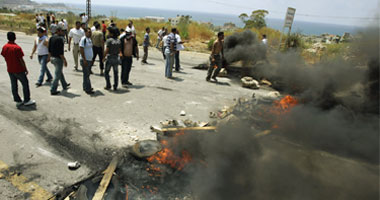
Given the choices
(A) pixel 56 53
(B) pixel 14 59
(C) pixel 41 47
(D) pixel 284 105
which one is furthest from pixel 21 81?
(D) pixel 284 105

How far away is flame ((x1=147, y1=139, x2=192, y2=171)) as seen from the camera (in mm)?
3751

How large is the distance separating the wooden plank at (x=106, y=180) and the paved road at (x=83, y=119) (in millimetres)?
271

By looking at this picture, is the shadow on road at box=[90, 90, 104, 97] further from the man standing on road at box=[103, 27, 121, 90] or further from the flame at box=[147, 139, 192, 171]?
the flame at box=[147, 139, 192, 171]

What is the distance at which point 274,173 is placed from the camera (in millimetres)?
3332

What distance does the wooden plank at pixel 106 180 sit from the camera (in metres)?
3.01

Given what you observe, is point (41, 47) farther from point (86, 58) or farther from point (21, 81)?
point (21, 81)

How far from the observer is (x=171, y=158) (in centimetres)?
385

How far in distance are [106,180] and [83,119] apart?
8.36 feet

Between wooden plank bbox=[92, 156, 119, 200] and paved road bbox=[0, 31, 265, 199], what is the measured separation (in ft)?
0.89

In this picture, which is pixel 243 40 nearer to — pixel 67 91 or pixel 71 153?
pixel 67 91

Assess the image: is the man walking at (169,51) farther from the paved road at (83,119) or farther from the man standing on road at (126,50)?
the man standing on road at (126,50)

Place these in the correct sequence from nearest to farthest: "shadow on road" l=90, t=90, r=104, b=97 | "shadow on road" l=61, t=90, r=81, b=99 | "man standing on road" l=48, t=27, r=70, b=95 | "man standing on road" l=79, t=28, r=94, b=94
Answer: "man standing on road" l=48, t=27, r=70, b=95
"shadow on road" l=61, t=90, r=81, b=99
"man standing on road" l=79, t=28, r=94, b=94
"shadow on road" l=90, t=90, r=104, b=97

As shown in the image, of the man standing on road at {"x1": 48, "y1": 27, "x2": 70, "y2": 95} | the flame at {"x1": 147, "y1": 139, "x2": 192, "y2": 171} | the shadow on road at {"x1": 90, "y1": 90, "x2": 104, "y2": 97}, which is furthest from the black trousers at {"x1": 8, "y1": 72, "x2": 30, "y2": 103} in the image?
the flame at {"x1": 147, "y1": 139, "x2": 192, "y2": 171}

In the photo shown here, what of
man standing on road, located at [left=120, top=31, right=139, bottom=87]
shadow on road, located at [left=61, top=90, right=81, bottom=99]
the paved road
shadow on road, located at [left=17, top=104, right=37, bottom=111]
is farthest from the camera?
man standing on road, located at [left=120, top=31, right=139, bottom=87]
